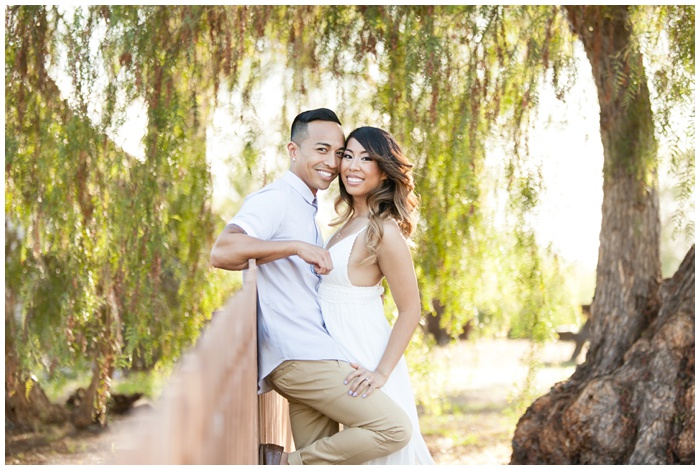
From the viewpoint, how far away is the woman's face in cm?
314

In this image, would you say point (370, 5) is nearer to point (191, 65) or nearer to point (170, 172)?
point (191, 65)

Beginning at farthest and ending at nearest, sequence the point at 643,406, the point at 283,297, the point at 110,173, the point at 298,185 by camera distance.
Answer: the point at 110,173
the point at 643,406
the point at 298,185
the point at 283,297

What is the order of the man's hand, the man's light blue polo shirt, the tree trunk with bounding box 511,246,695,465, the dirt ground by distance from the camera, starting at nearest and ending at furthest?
the man's hand
the man's light blue polo shirt
the tree trunk with bounding box 511,246,695,465
the dirt ground

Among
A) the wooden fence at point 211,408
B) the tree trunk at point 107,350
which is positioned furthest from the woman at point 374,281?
the tree trunk at point 107,350

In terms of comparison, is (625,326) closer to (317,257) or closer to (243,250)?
(317,257)

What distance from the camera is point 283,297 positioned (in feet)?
9.71

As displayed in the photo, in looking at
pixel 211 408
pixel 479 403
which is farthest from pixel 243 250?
pixel 479 403

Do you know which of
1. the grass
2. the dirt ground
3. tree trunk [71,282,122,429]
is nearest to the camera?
tree trunk [71,282,122,429]

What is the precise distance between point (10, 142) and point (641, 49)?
3.58m

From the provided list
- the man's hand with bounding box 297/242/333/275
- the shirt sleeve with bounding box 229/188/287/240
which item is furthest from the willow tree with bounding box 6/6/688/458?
the man's hand with bounding box 297/242/333/275

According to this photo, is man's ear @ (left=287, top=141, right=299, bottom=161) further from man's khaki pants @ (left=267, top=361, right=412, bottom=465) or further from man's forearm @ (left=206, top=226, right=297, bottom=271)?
man's khaki pants @ (left=267, top=361, right=412, bottom=465)

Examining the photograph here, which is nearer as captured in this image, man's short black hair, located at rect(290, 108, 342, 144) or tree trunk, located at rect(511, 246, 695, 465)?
man's short black hair, located at rect(290, 108, 342, 144)

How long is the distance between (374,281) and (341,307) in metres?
0.17

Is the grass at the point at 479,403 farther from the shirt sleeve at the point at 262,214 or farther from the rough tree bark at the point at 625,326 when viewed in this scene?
the shirt sleeve at the point at 262,214
